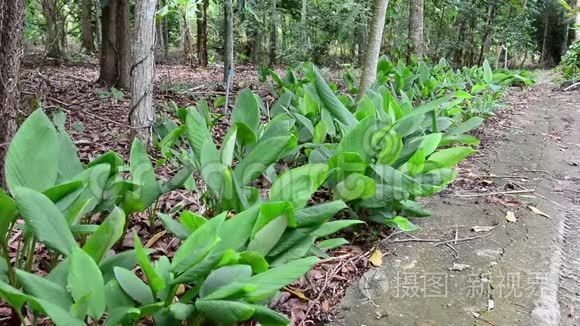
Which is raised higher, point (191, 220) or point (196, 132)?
point (196, 132)

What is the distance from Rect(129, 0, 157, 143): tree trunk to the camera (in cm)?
252

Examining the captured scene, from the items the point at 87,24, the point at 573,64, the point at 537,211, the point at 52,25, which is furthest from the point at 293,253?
the point at 573,64

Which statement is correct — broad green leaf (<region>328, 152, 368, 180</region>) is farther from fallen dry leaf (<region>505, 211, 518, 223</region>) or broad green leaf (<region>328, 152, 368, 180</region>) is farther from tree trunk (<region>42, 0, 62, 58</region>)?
tree trunk (<region>42, 0, 62, 58</region>)

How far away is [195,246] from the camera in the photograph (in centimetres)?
123

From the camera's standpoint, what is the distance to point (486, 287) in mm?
1854

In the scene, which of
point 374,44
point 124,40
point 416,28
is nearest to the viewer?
point 374,44

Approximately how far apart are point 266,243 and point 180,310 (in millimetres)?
334

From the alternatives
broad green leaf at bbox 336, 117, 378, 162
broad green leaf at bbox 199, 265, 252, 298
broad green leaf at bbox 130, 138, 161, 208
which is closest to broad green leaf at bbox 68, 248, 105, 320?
broad green leaf at bbox 199, 265, 252, 298

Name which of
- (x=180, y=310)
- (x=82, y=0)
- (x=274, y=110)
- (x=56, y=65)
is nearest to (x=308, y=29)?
(x=82, y=0)

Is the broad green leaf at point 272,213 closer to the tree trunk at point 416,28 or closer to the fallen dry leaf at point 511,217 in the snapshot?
the fallen dry leaf at point 511,217

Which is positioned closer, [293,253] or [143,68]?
[293,253]

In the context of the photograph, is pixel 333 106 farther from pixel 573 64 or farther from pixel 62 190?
pixel 573 64

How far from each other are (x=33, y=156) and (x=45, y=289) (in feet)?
1.50

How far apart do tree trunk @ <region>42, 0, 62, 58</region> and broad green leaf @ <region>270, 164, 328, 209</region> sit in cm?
328
